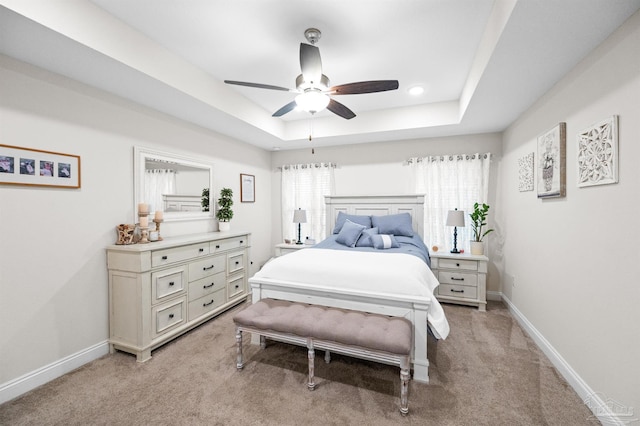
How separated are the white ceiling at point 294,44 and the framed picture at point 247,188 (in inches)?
50.4

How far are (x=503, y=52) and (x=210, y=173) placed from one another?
3.36 meters

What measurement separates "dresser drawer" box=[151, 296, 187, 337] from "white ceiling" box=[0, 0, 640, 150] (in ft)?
6.63

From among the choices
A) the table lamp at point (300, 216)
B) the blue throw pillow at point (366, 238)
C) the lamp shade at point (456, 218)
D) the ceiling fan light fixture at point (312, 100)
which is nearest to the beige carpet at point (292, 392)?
the blue throw pillow at point (366, 238)

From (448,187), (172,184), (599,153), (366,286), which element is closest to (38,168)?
(172,184)

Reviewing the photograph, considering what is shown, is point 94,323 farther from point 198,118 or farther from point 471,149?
point 471,149

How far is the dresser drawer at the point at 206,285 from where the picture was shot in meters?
2.87

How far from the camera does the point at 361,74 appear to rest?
9.28 feet

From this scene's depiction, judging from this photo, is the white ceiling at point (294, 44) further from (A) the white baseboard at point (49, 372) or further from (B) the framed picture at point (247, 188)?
(A) the white baseboard at point (49, 372)

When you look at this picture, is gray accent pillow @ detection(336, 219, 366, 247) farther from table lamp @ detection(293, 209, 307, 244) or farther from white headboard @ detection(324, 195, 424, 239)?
table lamp @ detection(293, 209, 307, 244)

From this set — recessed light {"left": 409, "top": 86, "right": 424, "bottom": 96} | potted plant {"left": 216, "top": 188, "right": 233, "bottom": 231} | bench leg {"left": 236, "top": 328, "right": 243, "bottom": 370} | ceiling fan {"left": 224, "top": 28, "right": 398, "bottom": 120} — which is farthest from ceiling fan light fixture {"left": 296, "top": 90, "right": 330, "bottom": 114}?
potted plant {"left": 216, "top": 188, "right": 233, "bottom": 231}

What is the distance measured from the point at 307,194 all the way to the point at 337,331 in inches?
128

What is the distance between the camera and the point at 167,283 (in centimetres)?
256

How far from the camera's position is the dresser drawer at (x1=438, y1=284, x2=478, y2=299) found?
3473 millimetres

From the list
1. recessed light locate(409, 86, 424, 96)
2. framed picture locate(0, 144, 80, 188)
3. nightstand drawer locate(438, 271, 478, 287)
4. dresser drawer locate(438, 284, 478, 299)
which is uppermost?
recessed light locate(409, 86, 424, 96)
